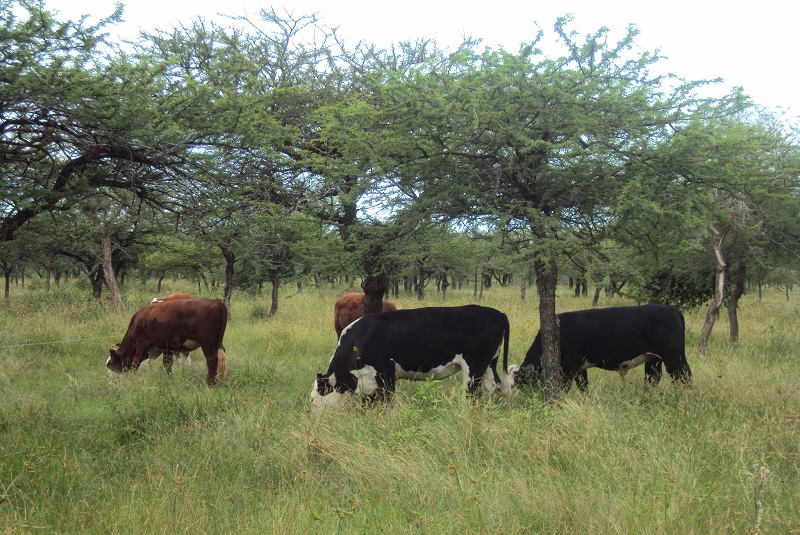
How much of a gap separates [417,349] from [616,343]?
2.87m

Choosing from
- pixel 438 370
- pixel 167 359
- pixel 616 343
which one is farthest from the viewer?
pixel 167 359

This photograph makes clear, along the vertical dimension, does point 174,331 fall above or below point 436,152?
below

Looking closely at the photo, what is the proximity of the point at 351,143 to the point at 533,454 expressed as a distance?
432cm

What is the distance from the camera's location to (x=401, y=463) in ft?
15.2

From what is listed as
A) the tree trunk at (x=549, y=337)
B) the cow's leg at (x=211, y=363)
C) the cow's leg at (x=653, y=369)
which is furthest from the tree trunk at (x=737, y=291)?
the cow's leg at (x=211, y=363)

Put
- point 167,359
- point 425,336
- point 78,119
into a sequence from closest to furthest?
point 78,119
point 425,336
point 167,359

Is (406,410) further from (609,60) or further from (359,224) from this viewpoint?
(609,60)

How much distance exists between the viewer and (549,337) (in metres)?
7.61

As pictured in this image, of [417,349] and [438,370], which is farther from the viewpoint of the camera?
[438,370]

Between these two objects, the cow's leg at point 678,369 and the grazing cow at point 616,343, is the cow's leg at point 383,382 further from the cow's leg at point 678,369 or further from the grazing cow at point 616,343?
the cow's leg at point 678,369

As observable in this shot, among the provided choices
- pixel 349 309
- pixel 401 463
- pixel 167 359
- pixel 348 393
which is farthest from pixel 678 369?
pixel 167 359

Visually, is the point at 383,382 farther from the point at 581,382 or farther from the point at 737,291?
the point at 737,291

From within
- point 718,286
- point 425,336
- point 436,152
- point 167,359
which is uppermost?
point 436,152

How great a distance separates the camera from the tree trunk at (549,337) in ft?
24.5
